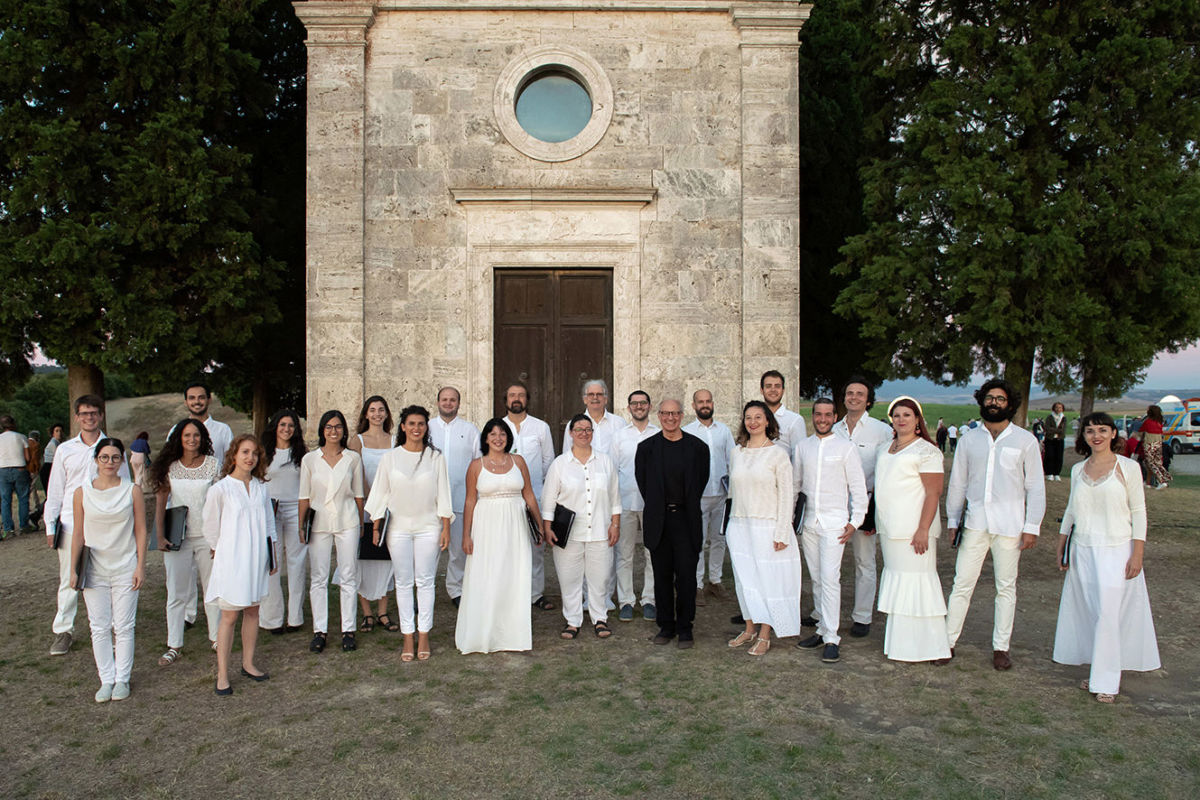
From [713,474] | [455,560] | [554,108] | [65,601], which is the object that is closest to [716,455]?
[713,474]

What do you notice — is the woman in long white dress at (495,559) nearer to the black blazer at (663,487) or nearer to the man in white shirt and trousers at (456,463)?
the black blazer at (663,487)

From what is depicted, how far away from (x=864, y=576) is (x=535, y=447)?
3065 millimetres

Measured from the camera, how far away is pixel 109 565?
18.9ft

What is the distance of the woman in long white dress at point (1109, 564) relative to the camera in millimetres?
5688

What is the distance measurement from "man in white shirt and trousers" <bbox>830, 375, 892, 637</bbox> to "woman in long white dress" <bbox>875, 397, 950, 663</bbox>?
1.87 feet

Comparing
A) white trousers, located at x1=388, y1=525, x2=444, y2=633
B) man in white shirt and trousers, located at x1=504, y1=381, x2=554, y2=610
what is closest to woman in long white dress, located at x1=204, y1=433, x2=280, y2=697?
white trousers, located at x1=388, y1=525, x2=444, y2=633

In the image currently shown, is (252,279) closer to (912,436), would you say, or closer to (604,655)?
(604,655)

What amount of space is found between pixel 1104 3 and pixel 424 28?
10.8m

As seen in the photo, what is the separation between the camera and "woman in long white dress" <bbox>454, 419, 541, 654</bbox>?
672 centimetres

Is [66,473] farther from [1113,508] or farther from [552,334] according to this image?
[1113,508]

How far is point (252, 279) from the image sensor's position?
13883 mm

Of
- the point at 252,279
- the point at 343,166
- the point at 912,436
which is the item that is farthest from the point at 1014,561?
the point at 252,279

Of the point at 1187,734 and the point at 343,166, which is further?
the point at 343,166

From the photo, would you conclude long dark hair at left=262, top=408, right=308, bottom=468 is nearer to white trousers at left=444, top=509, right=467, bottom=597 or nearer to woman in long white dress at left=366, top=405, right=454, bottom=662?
woman in long white dress at left=366, top=405, right=454, bottom=662
